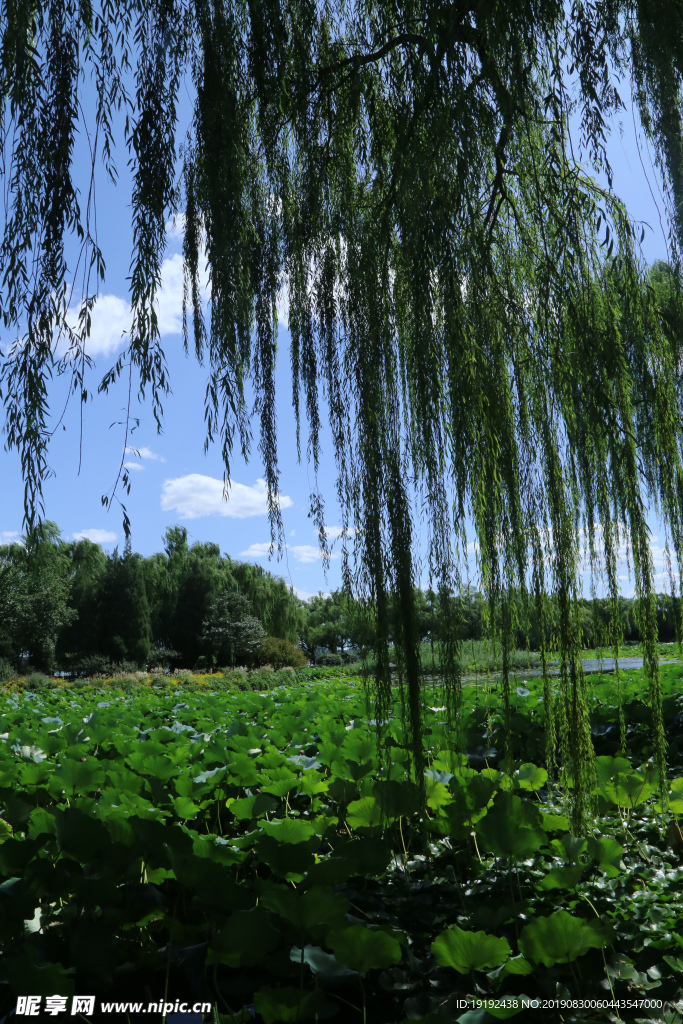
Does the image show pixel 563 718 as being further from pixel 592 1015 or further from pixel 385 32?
pixel 385 32

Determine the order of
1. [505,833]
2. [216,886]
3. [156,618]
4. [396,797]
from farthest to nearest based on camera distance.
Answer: [156,618] < [396,797] < [505,833] < [216,886]

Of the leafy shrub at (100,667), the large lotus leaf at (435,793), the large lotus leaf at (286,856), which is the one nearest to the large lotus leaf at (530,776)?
the large lotus leaf at (435,793)

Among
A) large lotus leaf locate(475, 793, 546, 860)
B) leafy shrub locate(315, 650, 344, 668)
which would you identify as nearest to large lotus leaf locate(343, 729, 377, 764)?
large lotus leaf locate(475, 793, 546, 860)

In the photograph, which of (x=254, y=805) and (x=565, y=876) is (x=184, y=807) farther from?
(x=565, y=876)

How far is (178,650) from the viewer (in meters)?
23.7

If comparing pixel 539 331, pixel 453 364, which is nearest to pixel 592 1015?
pixel 453 364

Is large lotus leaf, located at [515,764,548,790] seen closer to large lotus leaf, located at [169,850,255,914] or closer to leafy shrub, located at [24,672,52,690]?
large lotus leaf, located at [169,850,255,914]

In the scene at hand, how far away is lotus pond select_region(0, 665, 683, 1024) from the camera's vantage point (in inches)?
56.1

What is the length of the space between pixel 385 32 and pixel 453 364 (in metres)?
1.33

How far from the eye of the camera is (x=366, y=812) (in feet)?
7.21

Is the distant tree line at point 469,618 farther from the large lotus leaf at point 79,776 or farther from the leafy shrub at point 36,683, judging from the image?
the leafy shrub at point 36,683

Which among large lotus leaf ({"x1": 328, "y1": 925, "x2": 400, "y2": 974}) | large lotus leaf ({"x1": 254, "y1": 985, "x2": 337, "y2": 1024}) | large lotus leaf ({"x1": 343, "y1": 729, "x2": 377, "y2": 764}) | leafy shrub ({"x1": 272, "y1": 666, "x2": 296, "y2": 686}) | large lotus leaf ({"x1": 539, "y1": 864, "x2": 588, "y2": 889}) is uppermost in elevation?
large lotus leaf ({"x1": 343, "y1": 729, "x2": 377, "y2": 764})

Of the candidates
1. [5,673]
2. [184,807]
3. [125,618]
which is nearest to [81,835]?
[184,807]

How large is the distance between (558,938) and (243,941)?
0.68m
